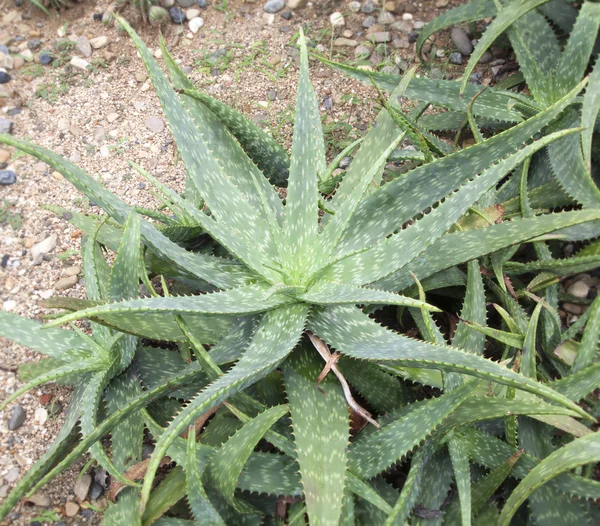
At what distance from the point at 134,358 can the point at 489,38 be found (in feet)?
4.53

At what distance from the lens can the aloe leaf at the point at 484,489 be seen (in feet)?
3.99

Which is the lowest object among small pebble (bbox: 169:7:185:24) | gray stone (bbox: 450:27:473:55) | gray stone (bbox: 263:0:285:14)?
gray stone (bbox: 450:27:473:55)

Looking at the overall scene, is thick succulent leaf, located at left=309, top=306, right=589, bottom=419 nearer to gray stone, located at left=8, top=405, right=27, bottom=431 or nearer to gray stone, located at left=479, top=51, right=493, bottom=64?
gray stone, located at left=8, top=405, right=27, bottom=431

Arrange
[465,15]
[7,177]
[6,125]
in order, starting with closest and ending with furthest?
[465,15], [7,177], [6,125]

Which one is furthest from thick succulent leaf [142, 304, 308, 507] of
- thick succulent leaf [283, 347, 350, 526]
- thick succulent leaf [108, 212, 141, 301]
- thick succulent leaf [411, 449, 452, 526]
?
thick succulent leaf [411, 449, 452, 526]

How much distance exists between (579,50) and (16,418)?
2.02m

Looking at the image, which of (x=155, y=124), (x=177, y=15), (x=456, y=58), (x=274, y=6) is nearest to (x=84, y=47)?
(x=177, y=15)

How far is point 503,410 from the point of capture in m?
1.19

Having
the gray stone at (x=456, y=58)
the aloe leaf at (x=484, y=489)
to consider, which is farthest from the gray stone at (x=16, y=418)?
the gray stone at (x=456, y=58)

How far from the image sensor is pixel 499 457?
1.29 meters

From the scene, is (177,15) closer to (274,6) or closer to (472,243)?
(274,6)

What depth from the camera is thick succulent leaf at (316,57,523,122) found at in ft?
5.67

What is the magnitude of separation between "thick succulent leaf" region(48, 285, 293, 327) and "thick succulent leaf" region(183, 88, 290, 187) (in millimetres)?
491

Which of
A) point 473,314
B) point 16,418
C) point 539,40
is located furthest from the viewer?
point 539,40
